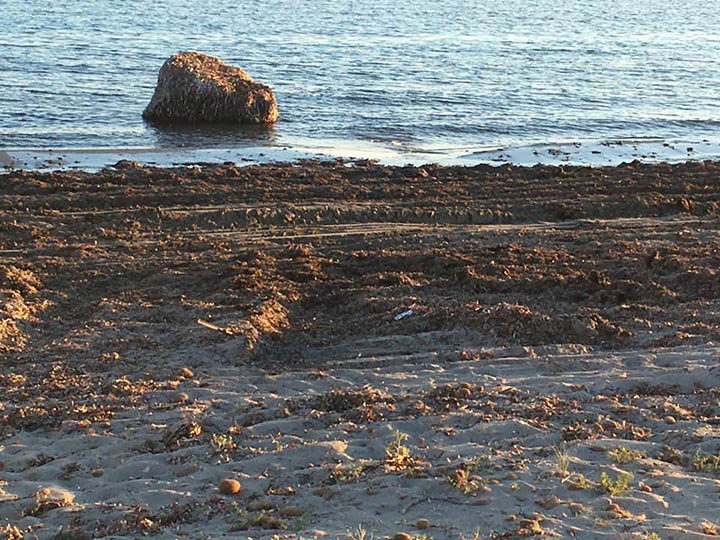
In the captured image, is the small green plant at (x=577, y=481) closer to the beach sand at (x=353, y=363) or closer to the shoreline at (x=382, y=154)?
the beach sand at (x=353, y=363)

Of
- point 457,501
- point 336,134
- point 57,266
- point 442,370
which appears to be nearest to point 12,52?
point 336,134

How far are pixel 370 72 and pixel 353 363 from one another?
79.5 ft

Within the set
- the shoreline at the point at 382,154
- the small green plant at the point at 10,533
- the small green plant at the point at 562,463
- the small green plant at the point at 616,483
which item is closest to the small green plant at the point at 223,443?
the small green plant at the point at 10,533

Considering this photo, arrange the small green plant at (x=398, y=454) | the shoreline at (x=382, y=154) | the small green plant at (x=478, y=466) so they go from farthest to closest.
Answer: the shoreline at (x=382, y=154), the small green plant at (x=398, y=454), the small green plant at (x=478, y=466)

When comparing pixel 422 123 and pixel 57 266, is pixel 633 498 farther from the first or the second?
pixel 422 123

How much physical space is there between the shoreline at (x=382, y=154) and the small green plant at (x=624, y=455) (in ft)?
44.0

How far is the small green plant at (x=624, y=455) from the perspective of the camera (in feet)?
19.2

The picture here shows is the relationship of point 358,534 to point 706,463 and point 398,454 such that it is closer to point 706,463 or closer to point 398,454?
point 398,454

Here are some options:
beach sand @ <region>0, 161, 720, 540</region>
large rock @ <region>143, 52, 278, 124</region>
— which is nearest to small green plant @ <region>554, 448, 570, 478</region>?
beach sand @ <region>0, 161, 720, 540</region>

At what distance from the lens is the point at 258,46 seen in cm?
3662

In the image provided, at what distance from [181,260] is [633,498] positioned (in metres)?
6.82

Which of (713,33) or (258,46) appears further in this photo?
(713,33)

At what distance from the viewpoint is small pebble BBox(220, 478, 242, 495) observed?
18.1 ft

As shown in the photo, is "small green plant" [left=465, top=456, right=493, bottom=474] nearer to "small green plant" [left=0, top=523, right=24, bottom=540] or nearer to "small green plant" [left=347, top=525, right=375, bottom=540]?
"small green plant" [left=347, top=525, right=375, bottom=540]
